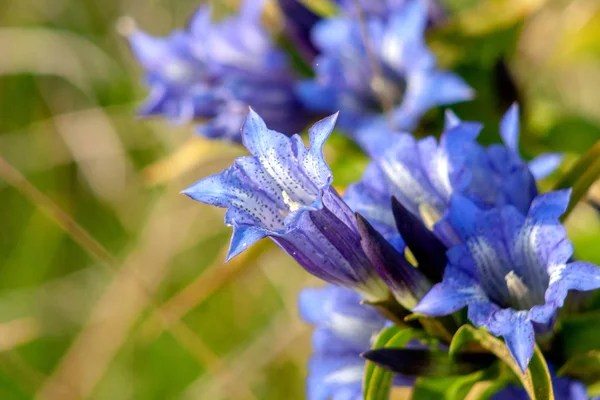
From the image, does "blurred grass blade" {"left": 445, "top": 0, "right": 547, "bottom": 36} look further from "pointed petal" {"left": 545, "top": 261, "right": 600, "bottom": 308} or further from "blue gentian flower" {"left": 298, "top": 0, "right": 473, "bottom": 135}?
"pointed petal" {"left": 545, "top": 261, "right": 600, "bottom": 308}

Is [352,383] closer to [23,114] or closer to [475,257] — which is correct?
[475,257]

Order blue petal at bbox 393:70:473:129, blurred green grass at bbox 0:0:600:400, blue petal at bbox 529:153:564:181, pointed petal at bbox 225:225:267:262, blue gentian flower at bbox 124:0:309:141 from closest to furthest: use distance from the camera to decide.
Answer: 1. pointed petal at bbox 225:225:267:262
2. blue petal at bbox 529:153:564:181
3. blue petal at bbox 393:70:473:129
4. blue gentian flower at bbox 124:0:309:141
5. blurred green grass at bbox 0:0:600:400

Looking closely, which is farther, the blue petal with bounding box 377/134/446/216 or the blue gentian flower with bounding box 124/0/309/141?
the blue gentian flower with bounding box 124/0/309/141

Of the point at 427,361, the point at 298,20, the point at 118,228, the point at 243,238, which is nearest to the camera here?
the point at 243,238

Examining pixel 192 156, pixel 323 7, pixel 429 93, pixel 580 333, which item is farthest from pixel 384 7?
pixel 580 333

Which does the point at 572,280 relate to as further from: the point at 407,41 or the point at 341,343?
the point at 407,41

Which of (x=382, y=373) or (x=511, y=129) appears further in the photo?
(x=511, y=129)

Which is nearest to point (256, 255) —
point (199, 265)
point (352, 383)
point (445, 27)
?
point (352, 383)

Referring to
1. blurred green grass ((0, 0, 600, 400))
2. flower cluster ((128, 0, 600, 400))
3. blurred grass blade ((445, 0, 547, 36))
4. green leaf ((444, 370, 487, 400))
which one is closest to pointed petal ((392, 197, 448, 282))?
flower cluster ((128, 0, 600, 400))
